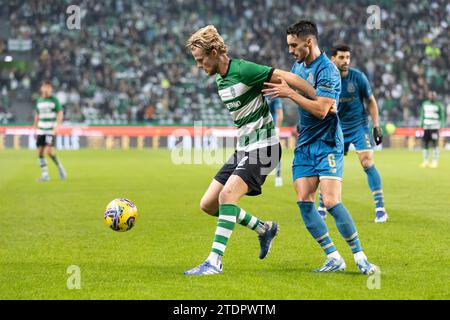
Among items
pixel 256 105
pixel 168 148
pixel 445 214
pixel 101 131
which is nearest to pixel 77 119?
pixel 101 131

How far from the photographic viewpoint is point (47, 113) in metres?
22.9

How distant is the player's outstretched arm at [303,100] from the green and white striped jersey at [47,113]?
15.4 meters

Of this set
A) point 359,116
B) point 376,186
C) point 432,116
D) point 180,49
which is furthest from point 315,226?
point 180,49

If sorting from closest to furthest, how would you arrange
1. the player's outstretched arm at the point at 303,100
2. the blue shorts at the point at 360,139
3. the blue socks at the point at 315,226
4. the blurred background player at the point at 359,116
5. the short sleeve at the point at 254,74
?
the player's outstretched arm at the point at 303,100 < the short sleeve at the point at 254,74 < the blue socks at the point at 315,226 < the blurred background player at the point at 359,116 < the blue shorts at the point at 360,139

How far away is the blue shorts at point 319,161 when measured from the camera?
842 centimetres

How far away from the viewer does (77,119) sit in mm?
42469

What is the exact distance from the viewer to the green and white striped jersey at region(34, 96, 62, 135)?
2280cm

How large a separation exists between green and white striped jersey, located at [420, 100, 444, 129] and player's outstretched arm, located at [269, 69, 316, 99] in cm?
2176

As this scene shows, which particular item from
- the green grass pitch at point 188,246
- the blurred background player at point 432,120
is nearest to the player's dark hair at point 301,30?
the green grass pitch at point 188,246

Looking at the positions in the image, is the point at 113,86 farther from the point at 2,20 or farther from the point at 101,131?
the point at 2,20

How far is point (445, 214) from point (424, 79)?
31789mm

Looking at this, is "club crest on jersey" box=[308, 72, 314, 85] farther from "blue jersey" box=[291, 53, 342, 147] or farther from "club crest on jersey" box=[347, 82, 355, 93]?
"club crest on jersey" box=[347, 82, 355, 93]

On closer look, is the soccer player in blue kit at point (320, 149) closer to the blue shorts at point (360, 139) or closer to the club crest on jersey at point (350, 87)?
the club crest on jersey at point (350, 87)

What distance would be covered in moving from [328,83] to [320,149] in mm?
657
